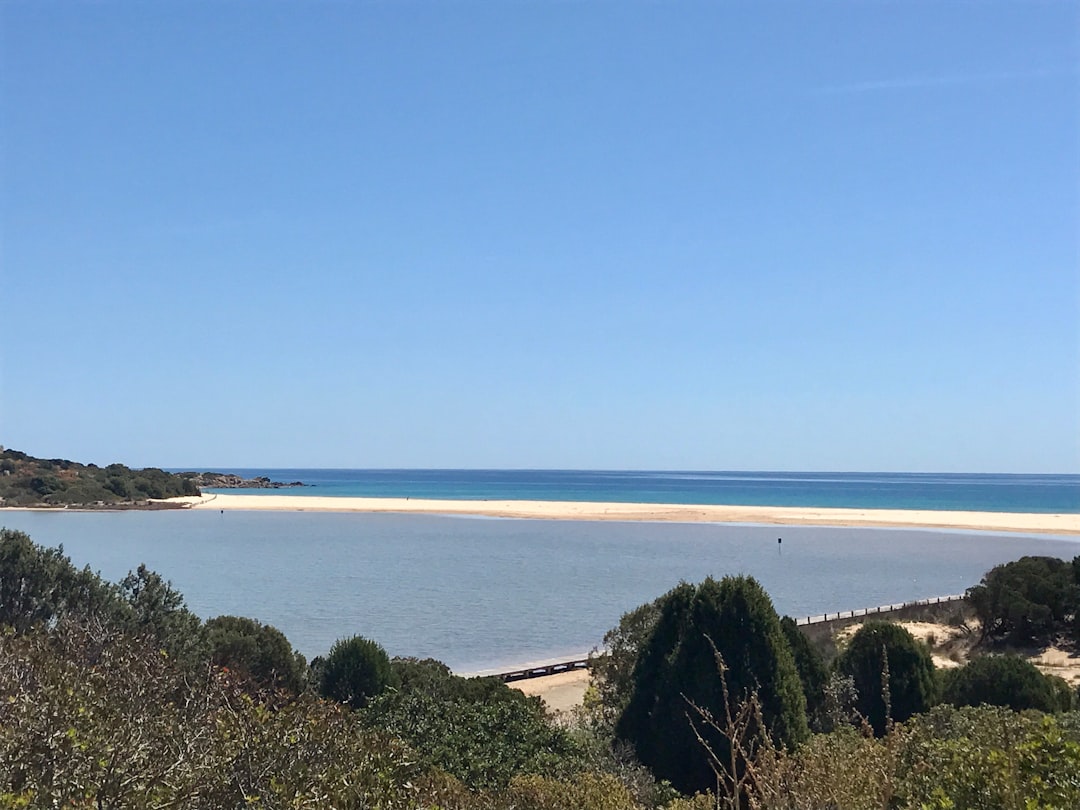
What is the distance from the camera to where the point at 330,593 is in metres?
37.2

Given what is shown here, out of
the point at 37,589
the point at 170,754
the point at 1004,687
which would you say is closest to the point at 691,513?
the point at 1004,687

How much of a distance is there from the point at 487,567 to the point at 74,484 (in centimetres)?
7743

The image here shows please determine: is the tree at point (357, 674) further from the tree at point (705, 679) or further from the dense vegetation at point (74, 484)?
the dense vegetation at point (74, 484)

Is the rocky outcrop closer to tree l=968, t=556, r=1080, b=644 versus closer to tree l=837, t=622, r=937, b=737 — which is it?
tree l=968, t=556, r=1080, b=644

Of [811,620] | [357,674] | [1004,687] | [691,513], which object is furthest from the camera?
[691,513]

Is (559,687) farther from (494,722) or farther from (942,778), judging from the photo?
(942,778)

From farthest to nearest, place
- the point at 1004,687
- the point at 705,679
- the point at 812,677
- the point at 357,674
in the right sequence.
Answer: the point at 357,674
the point at 812,677
the point at 1004,687
the point at 705,679

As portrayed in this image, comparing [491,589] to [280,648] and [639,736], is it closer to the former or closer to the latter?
[280,648]

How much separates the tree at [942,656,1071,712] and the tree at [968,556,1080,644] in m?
11.9

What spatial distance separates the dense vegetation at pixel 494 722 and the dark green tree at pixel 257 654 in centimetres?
5

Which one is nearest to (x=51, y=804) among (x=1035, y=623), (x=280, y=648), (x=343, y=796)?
(x=343, y=796)

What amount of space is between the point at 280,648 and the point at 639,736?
28.1 feet

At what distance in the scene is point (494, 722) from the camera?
11.4 metres

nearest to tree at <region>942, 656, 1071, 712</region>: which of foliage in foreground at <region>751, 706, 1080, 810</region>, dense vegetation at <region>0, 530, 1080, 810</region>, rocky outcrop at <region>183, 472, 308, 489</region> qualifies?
dense vegetation at <region>0, 530, 1080, 810</region>
